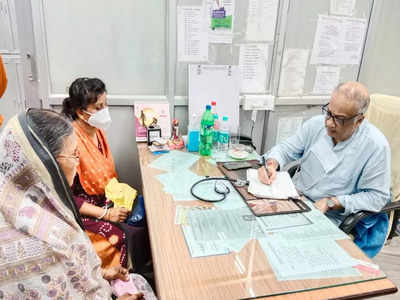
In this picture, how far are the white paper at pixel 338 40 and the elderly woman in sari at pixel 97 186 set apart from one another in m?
1.65

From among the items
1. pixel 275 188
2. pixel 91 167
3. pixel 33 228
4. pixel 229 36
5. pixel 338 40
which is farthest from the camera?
pixel 338 40

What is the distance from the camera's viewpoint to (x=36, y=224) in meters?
0.65

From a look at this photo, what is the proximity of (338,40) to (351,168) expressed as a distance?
1.28m

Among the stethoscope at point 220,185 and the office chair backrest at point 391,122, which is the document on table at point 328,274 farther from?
the office chair backrest at point 391,122

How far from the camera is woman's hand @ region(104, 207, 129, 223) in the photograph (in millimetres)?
1389

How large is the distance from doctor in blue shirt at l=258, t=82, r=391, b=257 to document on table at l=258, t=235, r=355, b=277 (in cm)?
38

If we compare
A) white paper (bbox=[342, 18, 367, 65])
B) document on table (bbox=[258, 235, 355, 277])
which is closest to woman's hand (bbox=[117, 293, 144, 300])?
document on table (bbox=[258, 235, 355, 277])

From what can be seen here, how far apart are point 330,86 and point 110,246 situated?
2033 mm

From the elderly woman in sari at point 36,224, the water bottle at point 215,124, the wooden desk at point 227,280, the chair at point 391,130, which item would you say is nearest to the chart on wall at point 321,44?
the water bottle at point 215,124

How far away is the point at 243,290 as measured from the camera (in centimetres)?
77

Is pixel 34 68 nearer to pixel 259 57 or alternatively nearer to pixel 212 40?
pixel 212 40

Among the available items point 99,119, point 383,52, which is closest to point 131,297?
point 99,119

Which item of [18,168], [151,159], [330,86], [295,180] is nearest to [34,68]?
[151,159]

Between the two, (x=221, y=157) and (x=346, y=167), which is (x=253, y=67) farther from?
(x=346, y=167)
